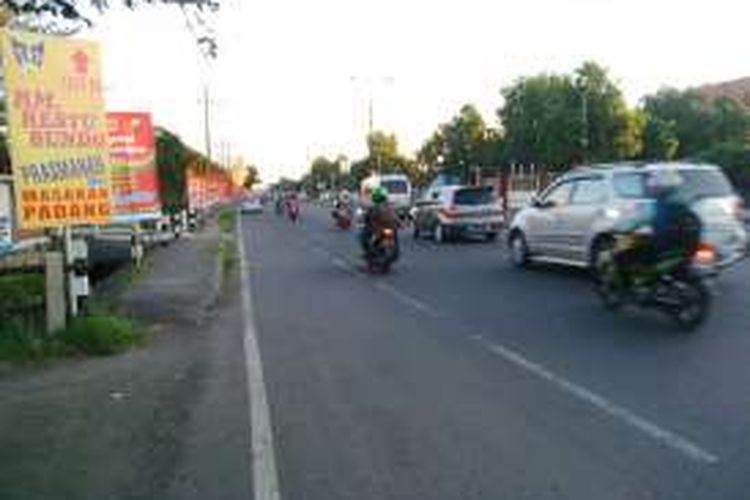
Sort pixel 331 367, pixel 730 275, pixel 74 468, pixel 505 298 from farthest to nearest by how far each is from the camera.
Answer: pixel 730 275, pixel 505 298, pixel 331 367, pixel 74 468

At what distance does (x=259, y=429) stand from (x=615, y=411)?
2.54 meters

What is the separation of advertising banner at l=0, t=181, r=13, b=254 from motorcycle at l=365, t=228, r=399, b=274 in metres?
6.94

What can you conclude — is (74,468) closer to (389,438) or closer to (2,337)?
(389,438)

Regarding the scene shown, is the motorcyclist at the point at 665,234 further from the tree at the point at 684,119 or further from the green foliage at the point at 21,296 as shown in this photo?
the tree at the point at 684,119

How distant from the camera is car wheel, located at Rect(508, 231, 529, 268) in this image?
2008cm

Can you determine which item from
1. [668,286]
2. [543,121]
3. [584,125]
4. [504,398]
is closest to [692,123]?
[543,121]

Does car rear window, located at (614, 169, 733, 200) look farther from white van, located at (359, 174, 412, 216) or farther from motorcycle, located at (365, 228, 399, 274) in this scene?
white van, located at (359, 174, 412, 216)

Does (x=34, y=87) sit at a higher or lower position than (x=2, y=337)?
higher

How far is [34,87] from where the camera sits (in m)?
12.3

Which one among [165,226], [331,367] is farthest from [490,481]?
[165,226]

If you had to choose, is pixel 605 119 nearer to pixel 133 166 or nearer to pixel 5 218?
pixel 133 166

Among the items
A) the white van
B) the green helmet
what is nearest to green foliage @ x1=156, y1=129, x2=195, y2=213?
the white van

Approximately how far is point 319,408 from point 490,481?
2.37 meters

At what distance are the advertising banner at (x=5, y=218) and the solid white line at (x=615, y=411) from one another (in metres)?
8.62
